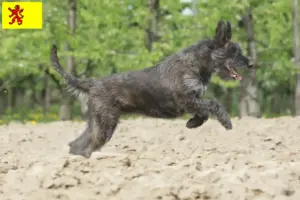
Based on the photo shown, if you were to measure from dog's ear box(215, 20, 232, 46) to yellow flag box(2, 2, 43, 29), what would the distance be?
9580mm

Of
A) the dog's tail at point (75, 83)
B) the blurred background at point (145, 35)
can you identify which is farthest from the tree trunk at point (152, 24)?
the dog's tail at point (75, 83)

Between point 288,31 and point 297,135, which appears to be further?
point 288,31

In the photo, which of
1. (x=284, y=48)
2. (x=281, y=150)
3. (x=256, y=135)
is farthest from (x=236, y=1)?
(x=281, y=150)

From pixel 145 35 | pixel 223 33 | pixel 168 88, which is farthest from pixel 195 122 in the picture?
pixel 145 35

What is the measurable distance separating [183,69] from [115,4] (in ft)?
40.4

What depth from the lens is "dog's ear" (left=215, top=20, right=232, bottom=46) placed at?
25.9 feet

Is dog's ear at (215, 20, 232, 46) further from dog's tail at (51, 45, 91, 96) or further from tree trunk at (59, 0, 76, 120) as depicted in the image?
tree trunk at (59, 0, 76, 120)

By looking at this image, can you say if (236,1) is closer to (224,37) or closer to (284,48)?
(284,48)

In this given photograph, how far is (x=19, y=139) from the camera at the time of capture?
12.0m

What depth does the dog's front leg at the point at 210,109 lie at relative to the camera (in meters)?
7.63

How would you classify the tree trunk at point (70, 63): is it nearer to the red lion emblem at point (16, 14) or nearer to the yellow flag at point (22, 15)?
the yellow flag at point (22, 15)

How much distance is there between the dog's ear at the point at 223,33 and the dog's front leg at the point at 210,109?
88 cm

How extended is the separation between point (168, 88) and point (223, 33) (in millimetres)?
1039

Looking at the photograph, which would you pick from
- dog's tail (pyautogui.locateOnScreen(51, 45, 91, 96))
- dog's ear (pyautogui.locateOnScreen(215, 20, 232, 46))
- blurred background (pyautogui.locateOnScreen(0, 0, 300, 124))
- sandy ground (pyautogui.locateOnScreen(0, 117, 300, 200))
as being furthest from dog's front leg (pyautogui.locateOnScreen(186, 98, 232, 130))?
blurred background (pyautogui.locateOnScreen(0, 0, 300, 124))
